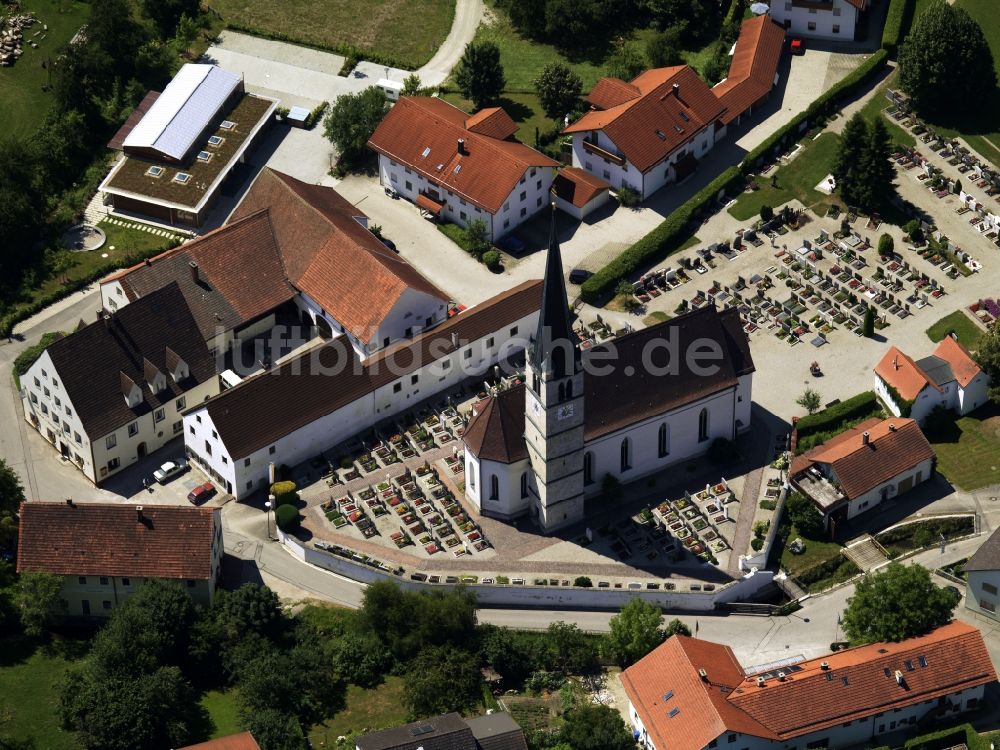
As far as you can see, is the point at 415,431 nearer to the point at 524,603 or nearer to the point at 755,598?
the point at 524,603

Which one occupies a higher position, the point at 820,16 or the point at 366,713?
the point at 820,16

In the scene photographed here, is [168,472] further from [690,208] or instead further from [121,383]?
[690,208]

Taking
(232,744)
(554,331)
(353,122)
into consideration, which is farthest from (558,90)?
(232,744)

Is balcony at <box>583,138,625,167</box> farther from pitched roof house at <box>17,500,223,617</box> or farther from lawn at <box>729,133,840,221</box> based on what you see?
pitched roof house at <box>17,500,223,617</box>

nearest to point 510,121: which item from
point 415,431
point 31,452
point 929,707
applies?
point 415,431

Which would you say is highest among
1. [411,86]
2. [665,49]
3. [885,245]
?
[665,49]

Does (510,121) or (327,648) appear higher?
(510,121)

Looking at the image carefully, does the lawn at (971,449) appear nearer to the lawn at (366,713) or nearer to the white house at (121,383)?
the lawn at (366,713)
